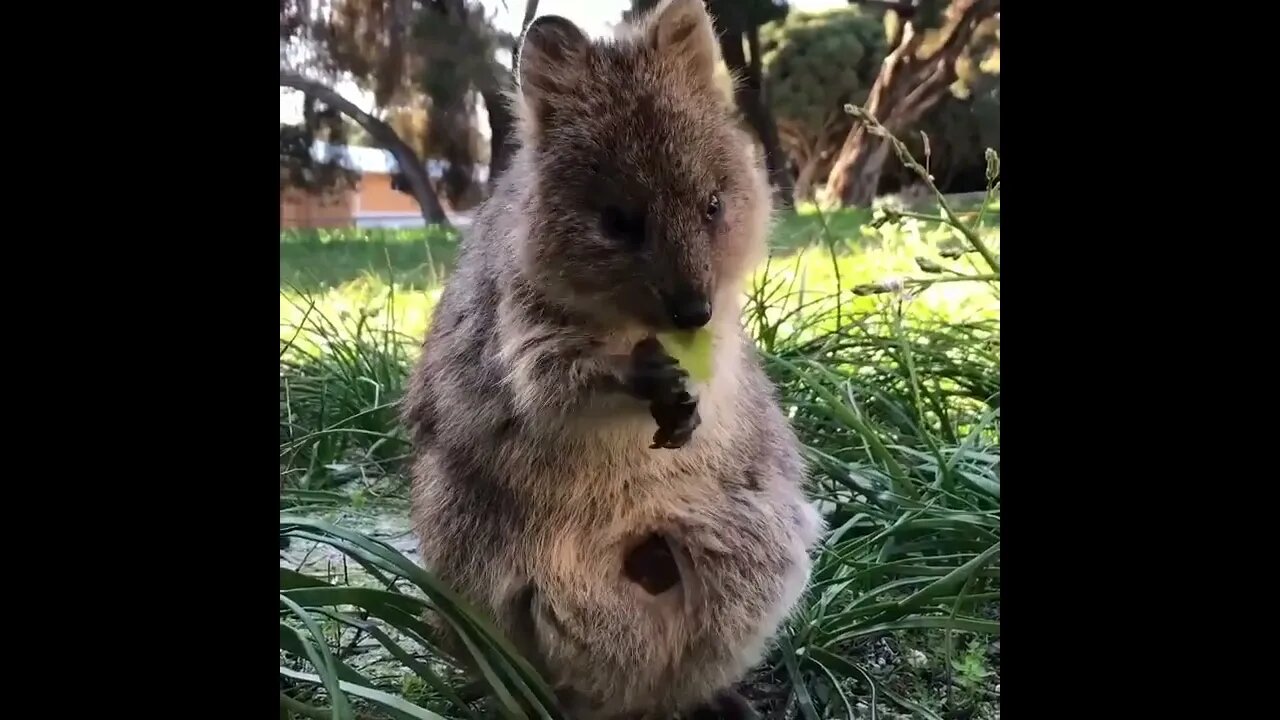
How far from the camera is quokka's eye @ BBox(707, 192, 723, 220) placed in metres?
0.99

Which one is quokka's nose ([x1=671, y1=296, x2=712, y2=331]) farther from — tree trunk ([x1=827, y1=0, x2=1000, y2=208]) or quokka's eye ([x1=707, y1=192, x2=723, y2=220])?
tree trunk ([x1=827, y1=0, x2=1000, y2=208])

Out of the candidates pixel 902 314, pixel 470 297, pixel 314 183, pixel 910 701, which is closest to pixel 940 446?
pixel 902 314

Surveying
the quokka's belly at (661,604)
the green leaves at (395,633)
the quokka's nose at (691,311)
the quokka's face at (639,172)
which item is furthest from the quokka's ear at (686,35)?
the green leaves at (395,633)

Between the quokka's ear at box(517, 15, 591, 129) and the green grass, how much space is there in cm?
22

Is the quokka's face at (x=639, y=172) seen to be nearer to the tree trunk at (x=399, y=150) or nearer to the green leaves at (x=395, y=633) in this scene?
the tree trunk at (x=399, y=150)

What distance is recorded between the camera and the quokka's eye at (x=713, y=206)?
99 cm

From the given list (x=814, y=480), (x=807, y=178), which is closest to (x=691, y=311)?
(x=807, y=178)

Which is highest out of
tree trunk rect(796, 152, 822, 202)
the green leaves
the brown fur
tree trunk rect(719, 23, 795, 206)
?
tree trunk rect(719, 23, 795, 206)

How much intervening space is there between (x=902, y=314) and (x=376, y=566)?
0.75 m

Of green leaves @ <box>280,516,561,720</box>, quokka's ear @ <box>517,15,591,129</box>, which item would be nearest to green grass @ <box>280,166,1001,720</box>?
green leaves @ <box>280,516,561,720</box>

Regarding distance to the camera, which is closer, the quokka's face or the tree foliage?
the quokka's face

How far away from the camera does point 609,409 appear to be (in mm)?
1054

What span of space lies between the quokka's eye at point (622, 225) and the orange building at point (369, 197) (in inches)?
10.3
